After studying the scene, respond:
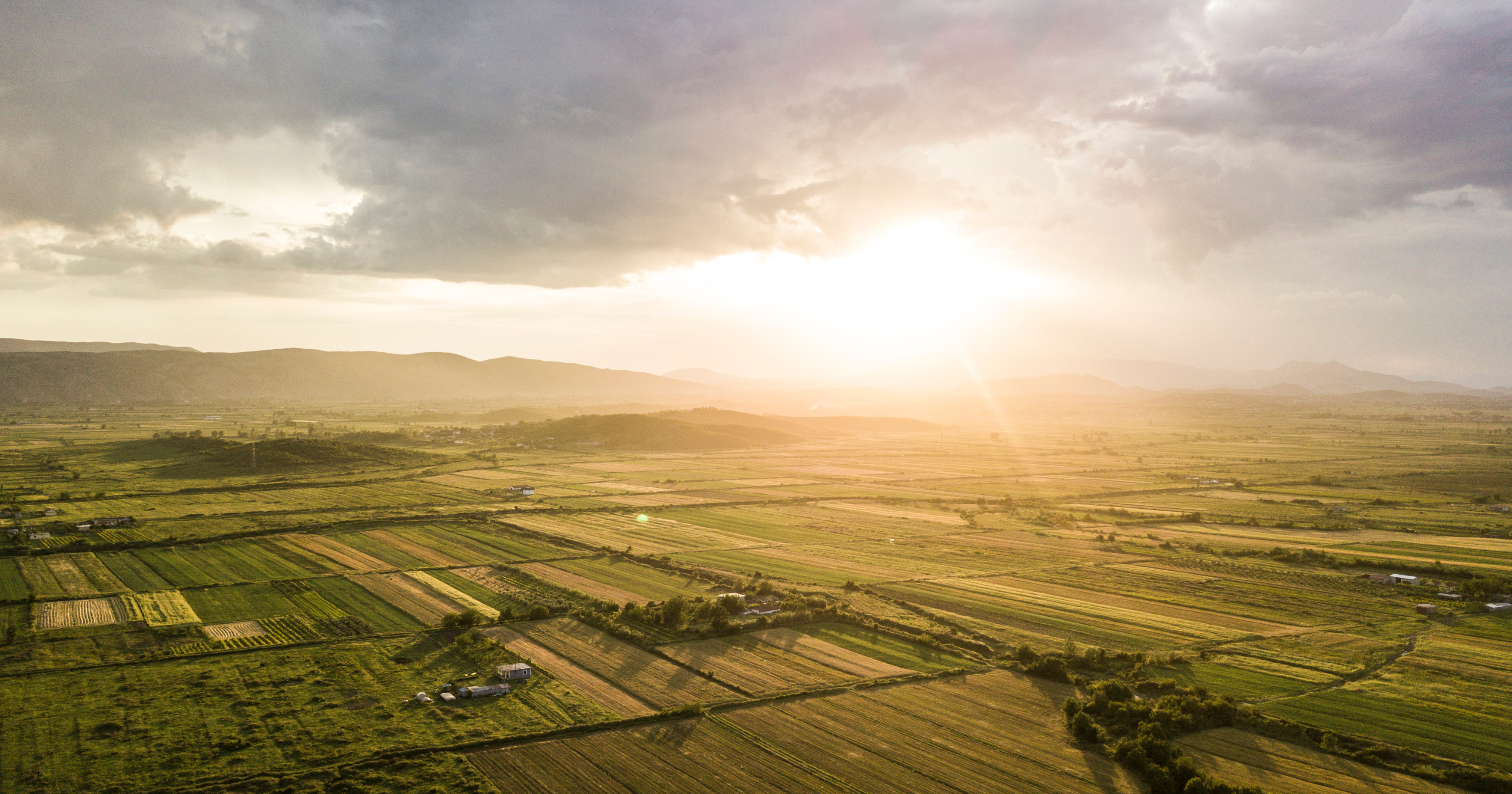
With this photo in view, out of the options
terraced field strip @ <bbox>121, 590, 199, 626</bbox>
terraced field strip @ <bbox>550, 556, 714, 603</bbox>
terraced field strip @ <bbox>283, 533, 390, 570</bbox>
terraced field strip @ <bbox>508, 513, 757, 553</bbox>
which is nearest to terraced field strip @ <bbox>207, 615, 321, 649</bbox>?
terraced field strip @ <bbox>121, 590, 199, 626</bbox>

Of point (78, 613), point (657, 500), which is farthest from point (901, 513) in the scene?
point (78, 613)

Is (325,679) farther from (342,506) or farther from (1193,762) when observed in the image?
(342,506)

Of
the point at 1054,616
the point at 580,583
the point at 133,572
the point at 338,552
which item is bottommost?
the point at 133,572

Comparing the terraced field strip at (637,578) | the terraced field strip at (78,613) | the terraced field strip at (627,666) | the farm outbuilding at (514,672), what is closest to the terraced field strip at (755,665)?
the terraced field strip at (627,666)

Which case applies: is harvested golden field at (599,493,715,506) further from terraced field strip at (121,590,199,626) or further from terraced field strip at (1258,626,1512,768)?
terraced field strip at (1258,626,1512,768)

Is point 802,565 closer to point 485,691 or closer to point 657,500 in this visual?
point 485,691

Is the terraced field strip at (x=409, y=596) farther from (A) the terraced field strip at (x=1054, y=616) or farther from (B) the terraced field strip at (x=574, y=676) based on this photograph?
(A) the terraced field strip at (x=1054, y=616)

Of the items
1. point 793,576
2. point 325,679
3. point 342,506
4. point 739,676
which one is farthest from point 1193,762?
point 342,506
